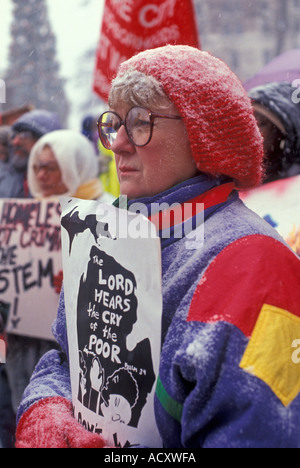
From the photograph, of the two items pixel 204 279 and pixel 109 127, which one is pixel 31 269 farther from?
pixel 204 279

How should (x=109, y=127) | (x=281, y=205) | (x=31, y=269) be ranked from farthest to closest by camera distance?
1. (x=31, y=269)
2. (x=281, y=205)
3. (x=109, y=127)

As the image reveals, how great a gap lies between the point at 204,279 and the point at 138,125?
1.42 feet

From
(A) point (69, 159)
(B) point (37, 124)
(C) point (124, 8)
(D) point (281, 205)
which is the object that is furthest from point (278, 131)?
(B) point (37, 124)

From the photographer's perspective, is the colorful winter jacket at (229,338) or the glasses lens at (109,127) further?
the glasses lens at (109,127)

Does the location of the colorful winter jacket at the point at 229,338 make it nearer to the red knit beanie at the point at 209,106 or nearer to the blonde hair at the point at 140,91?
the red knit beanie at the point at 209,106

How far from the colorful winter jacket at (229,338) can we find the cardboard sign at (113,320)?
57mm

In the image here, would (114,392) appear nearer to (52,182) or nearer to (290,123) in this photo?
(290,123)

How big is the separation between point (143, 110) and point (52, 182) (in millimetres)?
2542

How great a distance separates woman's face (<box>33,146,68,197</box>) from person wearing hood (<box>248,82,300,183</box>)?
5.27 feet

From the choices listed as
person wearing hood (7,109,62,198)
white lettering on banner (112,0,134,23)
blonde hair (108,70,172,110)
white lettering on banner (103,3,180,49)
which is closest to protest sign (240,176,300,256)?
blonde hair (108,70,172,110)

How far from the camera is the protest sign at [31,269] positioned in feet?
11.6

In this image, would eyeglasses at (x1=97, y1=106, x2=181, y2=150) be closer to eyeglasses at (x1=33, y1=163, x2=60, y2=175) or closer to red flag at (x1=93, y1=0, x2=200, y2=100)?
red flag at (x1=93, y1=0, x2=200, y2=100)

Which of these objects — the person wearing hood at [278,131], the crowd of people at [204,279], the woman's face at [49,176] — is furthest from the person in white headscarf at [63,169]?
the crowd of people at [204,279]

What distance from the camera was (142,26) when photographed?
11.5ft
